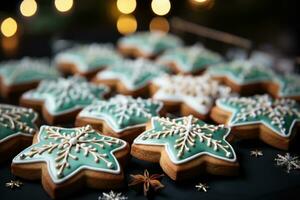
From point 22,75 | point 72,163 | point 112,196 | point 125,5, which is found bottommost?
point 112,196

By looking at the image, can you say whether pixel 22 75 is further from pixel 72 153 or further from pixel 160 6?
pixel 160 6

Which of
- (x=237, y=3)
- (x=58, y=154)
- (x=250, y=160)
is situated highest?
(x=237, y=3)

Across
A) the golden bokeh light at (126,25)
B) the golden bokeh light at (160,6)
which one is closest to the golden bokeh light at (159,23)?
the golden bokeh light at (126,25)

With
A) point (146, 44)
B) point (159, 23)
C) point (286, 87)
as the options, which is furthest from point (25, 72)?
point (159, 23)

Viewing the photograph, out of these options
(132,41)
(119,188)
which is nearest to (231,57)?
(132,41)

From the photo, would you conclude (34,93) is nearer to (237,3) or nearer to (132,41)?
(132,41)

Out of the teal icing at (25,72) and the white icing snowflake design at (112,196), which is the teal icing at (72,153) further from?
the teal icing at (25,72)
